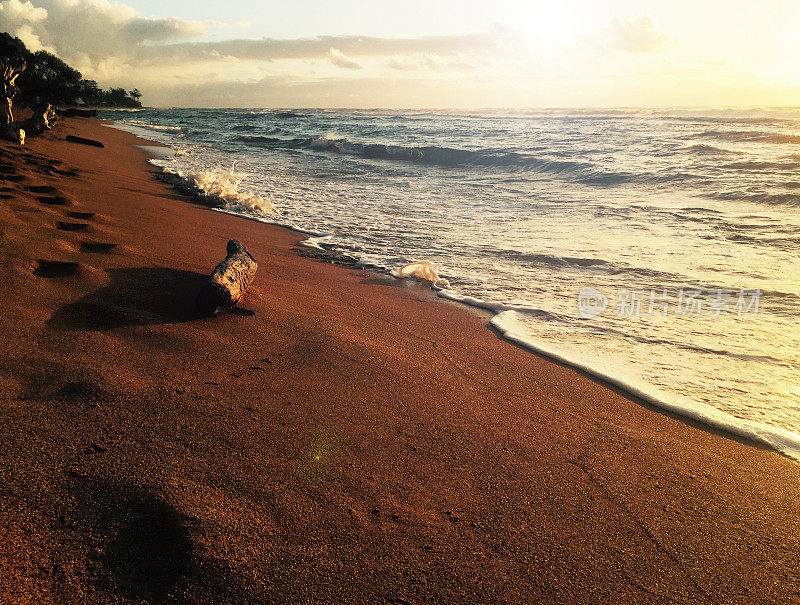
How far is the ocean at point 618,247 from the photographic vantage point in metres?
3.35

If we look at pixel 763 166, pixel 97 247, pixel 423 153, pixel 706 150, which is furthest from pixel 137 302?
pixel 423 153

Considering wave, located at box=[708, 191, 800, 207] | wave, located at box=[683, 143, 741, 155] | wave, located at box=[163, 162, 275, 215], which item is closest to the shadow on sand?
wave, located at box=[163, 162, 275, 215]

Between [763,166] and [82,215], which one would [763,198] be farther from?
[82,215]

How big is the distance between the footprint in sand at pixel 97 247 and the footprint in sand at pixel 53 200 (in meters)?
1.35

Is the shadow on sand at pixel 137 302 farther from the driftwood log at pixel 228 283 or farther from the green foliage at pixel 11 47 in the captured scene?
the green foliage at pixel 11 47

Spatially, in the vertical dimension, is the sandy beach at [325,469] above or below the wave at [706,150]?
below

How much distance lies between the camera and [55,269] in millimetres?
3215

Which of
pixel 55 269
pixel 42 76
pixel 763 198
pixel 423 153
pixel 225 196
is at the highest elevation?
pixel 42 76

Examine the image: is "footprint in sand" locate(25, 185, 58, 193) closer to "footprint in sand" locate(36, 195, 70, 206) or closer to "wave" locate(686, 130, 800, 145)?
"footprint in sand" locate(36, 195, 70, 206)

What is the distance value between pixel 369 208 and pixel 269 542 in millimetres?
8127

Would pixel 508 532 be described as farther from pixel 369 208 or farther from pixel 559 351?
pixel 369 208

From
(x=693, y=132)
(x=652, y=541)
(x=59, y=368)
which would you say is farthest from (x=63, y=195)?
(x=693, y=132)

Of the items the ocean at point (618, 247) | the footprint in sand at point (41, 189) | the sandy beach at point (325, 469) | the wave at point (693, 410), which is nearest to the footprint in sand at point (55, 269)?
the sandy beach at point (325, 469)

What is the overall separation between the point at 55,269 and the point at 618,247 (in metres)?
6.37
